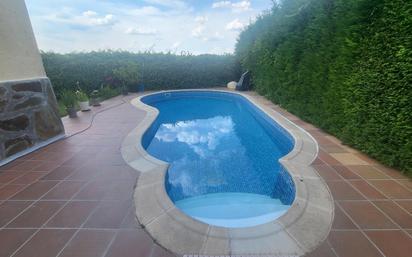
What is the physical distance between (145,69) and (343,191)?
1394cm

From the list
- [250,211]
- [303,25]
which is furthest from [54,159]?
[303,25]

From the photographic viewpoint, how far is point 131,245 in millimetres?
2166

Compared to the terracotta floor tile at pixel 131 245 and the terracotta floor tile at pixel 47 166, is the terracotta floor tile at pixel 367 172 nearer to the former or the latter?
the terracotta floor tile at pixel 131 245

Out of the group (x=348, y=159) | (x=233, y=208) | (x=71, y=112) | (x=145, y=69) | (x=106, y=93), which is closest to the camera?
(x=233, y=208)

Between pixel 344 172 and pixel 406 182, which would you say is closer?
pixel 406 182

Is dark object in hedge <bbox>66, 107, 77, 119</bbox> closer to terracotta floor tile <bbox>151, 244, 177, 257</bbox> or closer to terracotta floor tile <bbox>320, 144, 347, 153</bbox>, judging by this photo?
terracotta floor tile <bbox>151, 244, 177, 257</bbox>

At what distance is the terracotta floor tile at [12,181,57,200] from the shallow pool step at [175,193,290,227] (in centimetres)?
180

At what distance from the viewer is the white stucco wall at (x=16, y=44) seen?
4.06 metres

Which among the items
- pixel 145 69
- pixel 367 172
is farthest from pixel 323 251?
pixel 145 69

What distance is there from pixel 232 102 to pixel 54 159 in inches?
383

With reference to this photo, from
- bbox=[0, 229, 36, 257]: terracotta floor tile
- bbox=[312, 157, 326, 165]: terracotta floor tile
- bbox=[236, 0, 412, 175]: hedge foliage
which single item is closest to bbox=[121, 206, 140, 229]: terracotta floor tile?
bbox=[0, 229, 36, 257]: terracotta floor tile

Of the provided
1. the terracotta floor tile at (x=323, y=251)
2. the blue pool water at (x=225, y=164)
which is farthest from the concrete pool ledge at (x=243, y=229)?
the blue pool water at (x=225, y=164)

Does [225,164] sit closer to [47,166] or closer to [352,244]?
[352,244]

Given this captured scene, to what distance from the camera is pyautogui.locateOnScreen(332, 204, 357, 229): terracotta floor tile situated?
2395 mm
